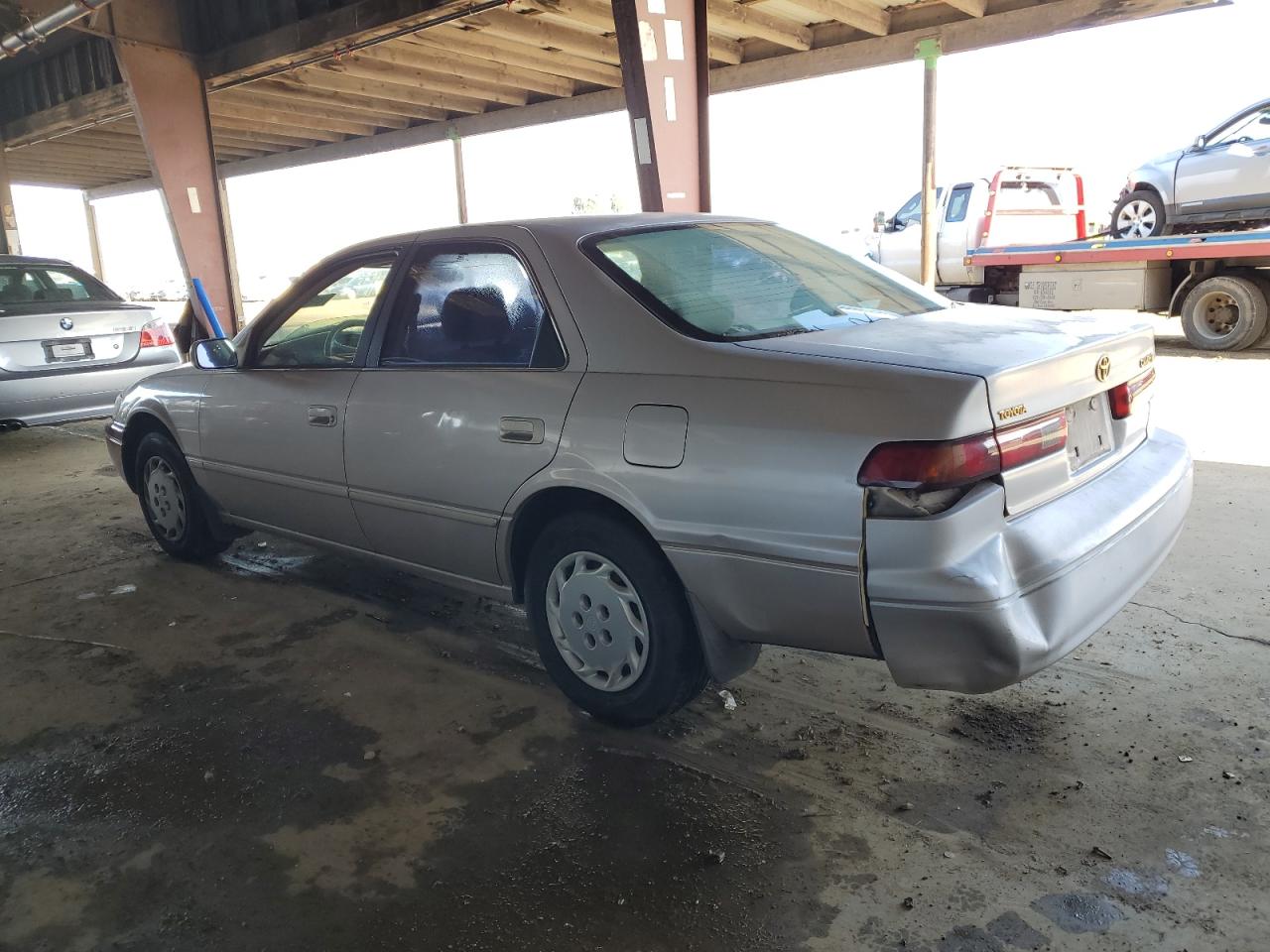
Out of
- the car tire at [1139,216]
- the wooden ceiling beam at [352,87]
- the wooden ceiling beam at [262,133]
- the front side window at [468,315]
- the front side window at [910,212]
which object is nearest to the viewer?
the front side window at [468,315]

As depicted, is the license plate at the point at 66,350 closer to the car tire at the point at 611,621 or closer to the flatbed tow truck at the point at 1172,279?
the car tire at the point at 611,621

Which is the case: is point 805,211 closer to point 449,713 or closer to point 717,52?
point 717,52

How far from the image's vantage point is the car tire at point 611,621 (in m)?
2.68

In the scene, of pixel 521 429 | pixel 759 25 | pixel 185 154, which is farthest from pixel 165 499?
pixel 759 25

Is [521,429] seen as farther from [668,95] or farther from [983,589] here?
[668,95]

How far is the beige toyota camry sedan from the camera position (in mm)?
2182

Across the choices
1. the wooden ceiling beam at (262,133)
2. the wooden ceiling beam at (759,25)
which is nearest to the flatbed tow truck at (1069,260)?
the wooden ceiling beam at (759,25)

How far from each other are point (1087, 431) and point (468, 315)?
6.52 feet

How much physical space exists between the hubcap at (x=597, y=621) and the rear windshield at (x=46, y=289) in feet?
21.1

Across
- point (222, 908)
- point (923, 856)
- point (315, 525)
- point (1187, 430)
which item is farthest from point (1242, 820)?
point (1187, 430)

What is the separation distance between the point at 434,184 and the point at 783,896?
42177 millimetres

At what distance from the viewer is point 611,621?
283 centimetres

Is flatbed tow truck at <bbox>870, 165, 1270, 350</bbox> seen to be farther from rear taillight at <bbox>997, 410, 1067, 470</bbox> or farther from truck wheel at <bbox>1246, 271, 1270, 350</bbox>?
rear taillight at <bbox>997, 410, 1067, 470</bbox>

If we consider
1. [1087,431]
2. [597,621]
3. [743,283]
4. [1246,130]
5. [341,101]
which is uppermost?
[341,101]
